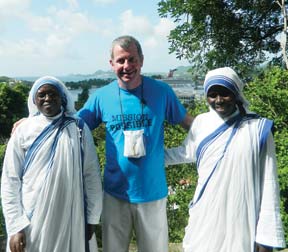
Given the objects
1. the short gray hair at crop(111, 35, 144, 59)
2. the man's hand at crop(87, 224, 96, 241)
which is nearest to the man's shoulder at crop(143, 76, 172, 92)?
the short gray hair at crop(111, 35, 144, 59)

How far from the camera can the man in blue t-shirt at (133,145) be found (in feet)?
10.5

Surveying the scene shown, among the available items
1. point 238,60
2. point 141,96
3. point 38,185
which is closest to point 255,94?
point 141,96

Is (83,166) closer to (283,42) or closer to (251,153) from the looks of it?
(251,153)

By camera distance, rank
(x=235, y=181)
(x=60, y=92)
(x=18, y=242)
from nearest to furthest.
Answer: (x=235, y=181), (x=18, y=242), (x=60, y=92)

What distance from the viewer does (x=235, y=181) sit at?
8.71ft

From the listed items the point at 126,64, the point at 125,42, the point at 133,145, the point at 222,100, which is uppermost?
the point at 125,42

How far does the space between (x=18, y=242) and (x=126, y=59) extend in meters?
1.42

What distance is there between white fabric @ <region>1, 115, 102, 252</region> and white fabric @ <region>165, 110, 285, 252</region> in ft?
2.75

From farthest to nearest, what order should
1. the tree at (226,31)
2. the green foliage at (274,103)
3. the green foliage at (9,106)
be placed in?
the green foliage at (9,106)
the tree at (226,31)
the green foliage at (274,103)

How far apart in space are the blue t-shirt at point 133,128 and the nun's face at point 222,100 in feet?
2.09

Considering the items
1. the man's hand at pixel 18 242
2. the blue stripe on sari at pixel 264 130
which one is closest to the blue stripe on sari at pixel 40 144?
the man's hand at pixel 18 242

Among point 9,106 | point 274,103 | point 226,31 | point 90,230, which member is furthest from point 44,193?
point 9,106

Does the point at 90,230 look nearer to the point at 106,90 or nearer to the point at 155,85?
the point at 106,90

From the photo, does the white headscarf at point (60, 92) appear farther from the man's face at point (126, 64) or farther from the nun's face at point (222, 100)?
the nun's face at point (222, 100)
